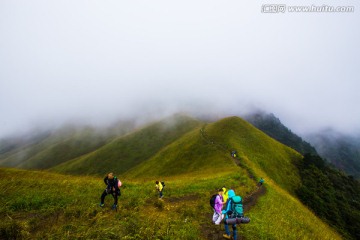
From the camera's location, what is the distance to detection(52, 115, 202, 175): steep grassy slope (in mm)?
97312

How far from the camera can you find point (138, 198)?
20.0 metres

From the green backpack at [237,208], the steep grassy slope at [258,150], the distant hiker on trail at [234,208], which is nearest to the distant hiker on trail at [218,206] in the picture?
the distant hiker on trail at [234,208]

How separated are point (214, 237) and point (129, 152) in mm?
94910

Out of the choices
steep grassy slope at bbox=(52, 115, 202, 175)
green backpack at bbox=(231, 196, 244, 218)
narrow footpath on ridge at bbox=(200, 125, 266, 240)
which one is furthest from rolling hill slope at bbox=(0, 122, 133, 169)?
green backpack at bbox=(231, 196, 244, 218)

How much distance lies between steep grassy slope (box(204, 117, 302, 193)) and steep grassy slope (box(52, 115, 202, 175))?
38591 mm

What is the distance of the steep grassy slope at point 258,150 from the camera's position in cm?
5059

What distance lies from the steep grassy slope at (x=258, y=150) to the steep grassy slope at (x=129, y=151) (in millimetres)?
38591

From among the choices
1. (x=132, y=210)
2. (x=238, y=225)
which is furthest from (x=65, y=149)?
(x=238, y=225)

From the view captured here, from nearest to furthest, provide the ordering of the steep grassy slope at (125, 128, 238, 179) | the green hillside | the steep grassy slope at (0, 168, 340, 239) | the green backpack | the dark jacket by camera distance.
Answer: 1. the steep grassy slope at (0, 168, 340, 239)
2. the green hillside
3. the green backpack
4. the dark jacket
5. the steep grassy slope at (125, 128, 238, 179)

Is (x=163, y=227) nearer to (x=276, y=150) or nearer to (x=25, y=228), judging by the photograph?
(x=25, y=228)

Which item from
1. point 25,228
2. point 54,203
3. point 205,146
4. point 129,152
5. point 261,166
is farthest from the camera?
point 129,152

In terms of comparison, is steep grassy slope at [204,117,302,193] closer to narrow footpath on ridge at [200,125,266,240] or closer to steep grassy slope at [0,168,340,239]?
narrow footpath on ridge at [200,125,266,240]

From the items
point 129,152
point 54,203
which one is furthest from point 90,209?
point 129,152

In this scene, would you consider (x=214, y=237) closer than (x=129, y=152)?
Yes
